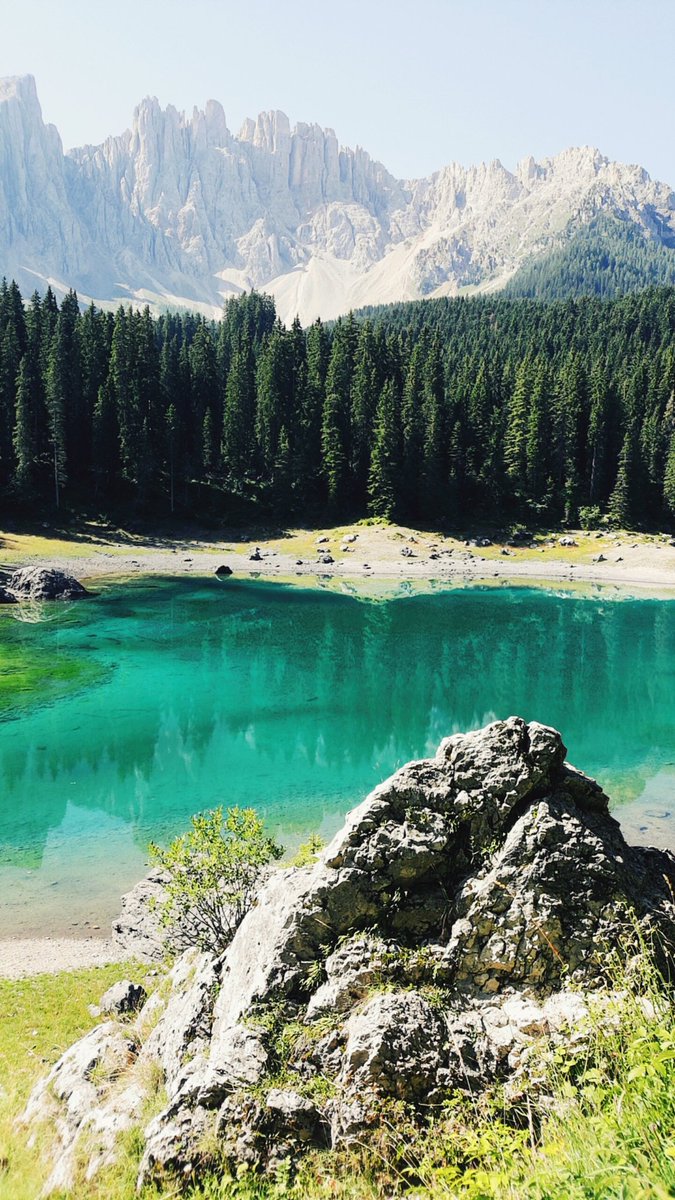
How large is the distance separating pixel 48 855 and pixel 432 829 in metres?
18.5

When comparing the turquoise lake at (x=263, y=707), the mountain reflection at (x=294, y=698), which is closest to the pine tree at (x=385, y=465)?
the mountain reflection at (x=294, y=698)

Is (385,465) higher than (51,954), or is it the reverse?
(385,465)

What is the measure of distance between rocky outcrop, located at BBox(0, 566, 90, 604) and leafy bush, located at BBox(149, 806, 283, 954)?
55.3 meters

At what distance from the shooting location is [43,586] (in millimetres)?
66062

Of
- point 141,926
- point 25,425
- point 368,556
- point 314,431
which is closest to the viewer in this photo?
point 141,926

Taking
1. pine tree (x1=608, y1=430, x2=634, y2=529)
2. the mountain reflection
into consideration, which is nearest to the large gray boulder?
the mountain reflection

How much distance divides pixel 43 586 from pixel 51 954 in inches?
2138

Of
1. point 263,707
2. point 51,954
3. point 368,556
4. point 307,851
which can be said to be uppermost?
point 368,556

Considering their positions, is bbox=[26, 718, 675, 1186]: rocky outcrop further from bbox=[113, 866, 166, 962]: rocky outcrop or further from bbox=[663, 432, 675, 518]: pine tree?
bbox=[663, 432, 675, 518]: pine tree

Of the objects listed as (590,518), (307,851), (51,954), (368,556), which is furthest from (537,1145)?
(590,518)

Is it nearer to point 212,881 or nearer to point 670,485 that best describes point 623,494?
point 670,485

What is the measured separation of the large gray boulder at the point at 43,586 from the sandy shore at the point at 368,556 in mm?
9039

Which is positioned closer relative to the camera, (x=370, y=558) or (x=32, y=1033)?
(x=32, y=1033)

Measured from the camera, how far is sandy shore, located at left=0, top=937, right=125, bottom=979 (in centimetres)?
1630
